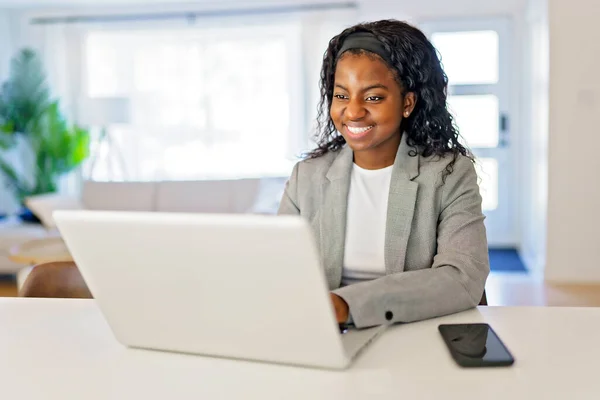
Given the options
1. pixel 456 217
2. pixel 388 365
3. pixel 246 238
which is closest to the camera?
pixel 246 238

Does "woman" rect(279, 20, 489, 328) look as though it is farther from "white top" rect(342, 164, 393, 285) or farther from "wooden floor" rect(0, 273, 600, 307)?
"wooden floor" rect(0, 273, 600, 307)

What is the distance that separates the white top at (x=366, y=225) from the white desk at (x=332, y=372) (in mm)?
384

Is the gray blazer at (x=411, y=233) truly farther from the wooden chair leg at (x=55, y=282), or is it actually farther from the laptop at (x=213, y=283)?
the wooden chair leg at (x=55, y=282)

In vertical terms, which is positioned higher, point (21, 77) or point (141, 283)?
point (21, 77)

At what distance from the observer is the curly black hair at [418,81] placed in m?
1.60

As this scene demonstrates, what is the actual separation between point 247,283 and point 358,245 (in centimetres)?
72

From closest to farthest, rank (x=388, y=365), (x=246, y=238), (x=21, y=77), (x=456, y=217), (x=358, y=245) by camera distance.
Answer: (x=246, y=238) < (x=388, y=365) < (x=456, y=217) < (x=358, y=245) < (x=21, y=77)

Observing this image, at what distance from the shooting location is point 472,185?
5.26 ft

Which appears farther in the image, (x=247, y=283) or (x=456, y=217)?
(x=456, y=217)

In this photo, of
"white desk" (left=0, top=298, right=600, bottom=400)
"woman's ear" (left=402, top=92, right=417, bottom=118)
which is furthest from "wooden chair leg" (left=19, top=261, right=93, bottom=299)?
"woman's ear" (left=402, top=92, right=417, bottom=118)

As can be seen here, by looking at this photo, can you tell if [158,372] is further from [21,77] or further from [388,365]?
[21,77]

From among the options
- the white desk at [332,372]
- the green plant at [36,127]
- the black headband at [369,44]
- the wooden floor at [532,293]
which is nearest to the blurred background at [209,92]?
the green plant at [36,127]

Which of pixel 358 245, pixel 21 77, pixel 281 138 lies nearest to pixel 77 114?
pixel 21 77

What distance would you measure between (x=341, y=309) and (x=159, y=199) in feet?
14.9
